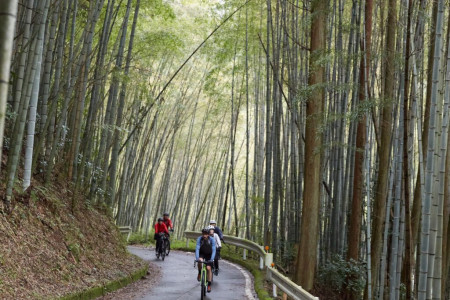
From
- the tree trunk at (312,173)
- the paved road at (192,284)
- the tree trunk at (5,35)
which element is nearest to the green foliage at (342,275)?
the tree trunk at (312,173)

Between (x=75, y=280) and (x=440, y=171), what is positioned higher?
(x=440, y=171)

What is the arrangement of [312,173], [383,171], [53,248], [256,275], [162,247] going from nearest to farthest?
[53,248] → [383,171] → [312,173] → [256,275] → [162,247]

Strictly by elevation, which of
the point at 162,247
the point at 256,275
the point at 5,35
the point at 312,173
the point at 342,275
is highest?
the point at 312,173

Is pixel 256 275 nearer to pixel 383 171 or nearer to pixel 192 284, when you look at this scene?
pixel 192 284

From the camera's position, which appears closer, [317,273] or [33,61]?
[33,61]

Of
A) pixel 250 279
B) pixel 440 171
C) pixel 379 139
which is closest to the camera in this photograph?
pixel 440 171

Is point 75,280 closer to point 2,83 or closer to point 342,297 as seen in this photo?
point 342,297

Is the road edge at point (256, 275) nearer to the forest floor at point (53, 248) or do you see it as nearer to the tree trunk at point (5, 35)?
the forest floor at point (53, 248)

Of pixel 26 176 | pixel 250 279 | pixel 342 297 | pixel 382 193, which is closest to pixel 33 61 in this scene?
pixel 26 176

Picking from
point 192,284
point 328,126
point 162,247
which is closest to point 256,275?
point 192,284

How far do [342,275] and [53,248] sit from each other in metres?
4.46

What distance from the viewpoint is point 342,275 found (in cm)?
821

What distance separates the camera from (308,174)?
762 cm

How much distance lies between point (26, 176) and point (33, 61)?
1.67m
